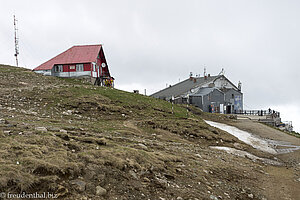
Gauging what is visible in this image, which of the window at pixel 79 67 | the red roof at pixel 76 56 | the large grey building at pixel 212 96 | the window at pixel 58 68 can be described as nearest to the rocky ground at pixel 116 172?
the large grey building at pixel 212 96

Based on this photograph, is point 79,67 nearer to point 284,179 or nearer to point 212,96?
point 212,96

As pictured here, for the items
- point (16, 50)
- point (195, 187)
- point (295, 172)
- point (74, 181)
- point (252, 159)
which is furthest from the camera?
point (16, 50)

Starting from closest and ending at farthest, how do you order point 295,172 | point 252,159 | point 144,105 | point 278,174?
point 278,174 → point 295,172 → point 252,159 → point 144,105

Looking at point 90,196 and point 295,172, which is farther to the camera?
point 295,172

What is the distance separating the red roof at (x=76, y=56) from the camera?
1602 inches

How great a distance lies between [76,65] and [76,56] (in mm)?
2499

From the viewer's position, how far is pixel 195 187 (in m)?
7.50

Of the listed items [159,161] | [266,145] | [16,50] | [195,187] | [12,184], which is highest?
[16,50]

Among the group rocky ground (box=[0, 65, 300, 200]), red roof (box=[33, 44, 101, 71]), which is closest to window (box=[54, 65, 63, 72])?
red roof (box=[33, 44, 101, 71])

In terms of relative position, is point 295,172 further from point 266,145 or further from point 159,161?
point 159,161

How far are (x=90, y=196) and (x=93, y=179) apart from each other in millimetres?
857

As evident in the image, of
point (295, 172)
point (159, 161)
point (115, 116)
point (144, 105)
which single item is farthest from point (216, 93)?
point (159, 161)

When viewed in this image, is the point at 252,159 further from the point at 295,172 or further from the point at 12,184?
the point at 12,184

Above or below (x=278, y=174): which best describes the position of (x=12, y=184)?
above
